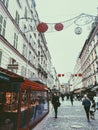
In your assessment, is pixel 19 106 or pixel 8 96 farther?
pixel 8 96

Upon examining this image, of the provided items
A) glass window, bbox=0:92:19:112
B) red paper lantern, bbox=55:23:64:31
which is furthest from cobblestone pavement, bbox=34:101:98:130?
red paper lantern, bbox=55:23:64:31

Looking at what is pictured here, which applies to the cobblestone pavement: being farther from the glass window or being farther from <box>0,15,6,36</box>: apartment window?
<box>0,15,6,36</box>: apartment window

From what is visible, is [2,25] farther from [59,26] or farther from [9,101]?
[9,101]

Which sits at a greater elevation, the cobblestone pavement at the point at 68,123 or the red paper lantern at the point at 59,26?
the red paper lantern at the point at 59,26

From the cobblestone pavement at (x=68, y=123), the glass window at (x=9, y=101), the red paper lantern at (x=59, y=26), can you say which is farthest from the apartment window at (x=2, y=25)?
the cobblestone pavement at (x=68, y=123)

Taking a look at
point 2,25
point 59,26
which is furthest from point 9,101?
point 2,25

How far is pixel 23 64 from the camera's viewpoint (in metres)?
22.2

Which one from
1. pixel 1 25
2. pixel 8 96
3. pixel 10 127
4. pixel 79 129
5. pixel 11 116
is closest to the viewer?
pixel 10 127

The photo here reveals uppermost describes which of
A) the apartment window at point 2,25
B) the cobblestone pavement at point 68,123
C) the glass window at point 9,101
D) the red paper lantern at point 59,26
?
the apartment window at point 2,25

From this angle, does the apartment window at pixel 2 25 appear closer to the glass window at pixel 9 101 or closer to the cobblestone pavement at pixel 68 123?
the glass window at pixel 9 101

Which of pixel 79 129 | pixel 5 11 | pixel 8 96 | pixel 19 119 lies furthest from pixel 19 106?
pixel 5 11

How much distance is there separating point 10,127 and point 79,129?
403 centimetres

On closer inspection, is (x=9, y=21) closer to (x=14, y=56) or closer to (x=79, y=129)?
(x=14, y=56)

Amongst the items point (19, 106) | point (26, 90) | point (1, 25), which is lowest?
point (19, 106)
